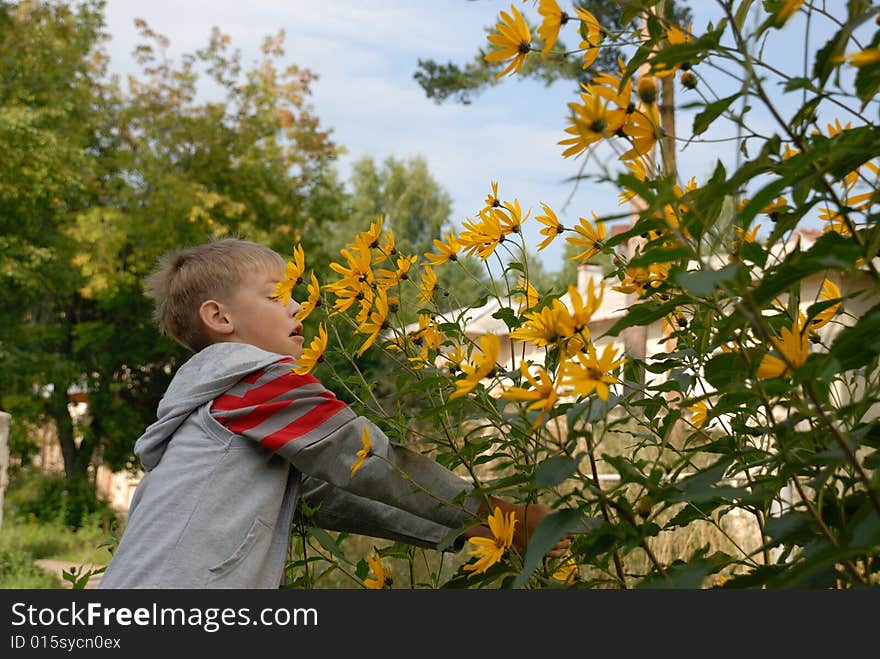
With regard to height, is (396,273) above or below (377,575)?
above

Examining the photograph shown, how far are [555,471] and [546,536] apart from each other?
5cm

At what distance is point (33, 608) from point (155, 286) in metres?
0.90

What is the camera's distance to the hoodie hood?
138cm

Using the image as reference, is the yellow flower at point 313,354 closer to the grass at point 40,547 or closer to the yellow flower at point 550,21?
the yellow flower at point 550,21

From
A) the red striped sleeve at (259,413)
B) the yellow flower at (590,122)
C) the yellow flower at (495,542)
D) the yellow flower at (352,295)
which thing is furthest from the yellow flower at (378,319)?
the yellow flower at (590,122)

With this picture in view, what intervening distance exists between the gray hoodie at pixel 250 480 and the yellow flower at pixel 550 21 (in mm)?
527

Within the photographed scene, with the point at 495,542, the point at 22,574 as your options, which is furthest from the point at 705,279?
the point at 22,574

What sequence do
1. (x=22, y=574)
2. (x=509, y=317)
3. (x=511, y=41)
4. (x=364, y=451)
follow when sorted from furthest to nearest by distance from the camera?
Answer: (x=22, y=574) → (x=509, y=317) → (x=364, y=451) → (x=511, y=41)

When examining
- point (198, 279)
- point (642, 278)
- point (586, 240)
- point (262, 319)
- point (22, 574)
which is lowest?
point (642, 278)

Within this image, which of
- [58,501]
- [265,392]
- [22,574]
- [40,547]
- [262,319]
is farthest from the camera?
[58,501]

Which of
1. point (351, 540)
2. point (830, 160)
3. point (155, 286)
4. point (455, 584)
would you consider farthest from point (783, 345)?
point (351, 540)

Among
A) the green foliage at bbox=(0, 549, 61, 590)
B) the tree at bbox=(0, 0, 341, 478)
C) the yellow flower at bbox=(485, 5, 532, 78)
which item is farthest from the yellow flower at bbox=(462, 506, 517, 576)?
the tree at bbox=(0, 0, 341, 478)

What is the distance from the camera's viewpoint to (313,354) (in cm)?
117

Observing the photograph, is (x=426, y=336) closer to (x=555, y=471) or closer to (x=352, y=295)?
(x=352, y=295)
